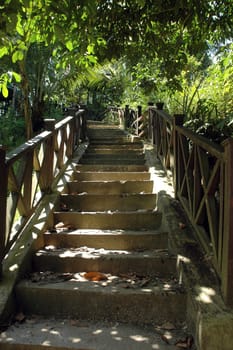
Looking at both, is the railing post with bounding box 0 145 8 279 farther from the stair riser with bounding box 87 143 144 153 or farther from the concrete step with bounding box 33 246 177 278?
the stair riser with bounding box 87 143 144 153

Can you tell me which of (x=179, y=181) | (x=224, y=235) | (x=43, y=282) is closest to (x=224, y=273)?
(x=224, y=235)

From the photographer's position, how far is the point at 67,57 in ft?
14.0

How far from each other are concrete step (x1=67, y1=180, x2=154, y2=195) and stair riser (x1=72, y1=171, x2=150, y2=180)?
540 mm

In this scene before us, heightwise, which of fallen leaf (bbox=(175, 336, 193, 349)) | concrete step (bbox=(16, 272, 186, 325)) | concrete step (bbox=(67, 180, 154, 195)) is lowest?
fallen leaf (bbox=(175, 336, 193, 349))

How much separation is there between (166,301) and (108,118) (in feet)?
69.0

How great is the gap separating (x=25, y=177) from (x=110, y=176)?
8.73 feet

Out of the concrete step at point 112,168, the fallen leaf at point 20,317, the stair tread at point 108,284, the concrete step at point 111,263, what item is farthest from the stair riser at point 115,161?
the fallen leaf at point 20,317

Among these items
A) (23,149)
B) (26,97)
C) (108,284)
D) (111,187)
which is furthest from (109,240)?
(26,97)

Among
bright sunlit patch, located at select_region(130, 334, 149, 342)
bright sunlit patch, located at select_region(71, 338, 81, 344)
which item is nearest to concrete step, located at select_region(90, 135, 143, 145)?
bright sunlit patch, located at select_region(130, 334, 149, 342)

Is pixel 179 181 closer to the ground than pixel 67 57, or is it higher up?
closer to the ground

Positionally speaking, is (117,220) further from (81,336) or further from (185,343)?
(185,343)

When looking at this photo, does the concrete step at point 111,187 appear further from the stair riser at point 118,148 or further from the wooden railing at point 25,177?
the stair riser at point 118,148

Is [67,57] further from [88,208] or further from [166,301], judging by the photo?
[166,301]

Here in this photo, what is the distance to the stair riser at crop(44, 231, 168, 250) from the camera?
452 cm
